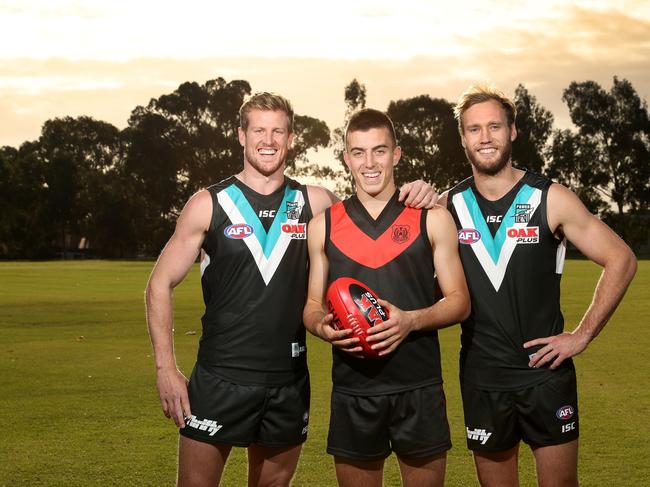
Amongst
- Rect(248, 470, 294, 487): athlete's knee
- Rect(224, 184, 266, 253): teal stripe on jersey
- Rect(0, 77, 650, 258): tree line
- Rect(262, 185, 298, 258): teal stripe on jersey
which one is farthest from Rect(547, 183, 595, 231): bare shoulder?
Rect(0, 77, 650, 258): tree line

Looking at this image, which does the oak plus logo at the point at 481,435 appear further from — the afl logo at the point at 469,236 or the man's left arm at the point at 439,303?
the afl logo at the point at 469,236

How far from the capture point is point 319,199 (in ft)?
20.3

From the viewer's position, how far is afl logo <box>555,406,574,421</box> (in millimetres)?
5905

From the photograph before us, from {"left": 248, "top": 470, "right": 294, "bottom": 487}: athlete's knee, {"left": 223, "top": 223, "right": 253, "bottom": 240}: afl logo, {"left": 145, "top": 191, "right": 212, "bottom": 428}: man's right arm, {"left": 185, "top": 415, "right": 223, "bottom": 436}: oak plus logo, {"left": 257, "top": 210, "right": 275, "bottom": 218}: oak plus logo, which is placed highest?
{"left": 257, "top": 210, "right": 275, "bottom": 218}: oak plus logo

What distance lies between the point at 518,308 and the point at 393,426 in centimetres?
114

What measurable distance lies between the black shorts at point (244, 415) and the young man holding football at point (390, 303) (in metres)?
0.32

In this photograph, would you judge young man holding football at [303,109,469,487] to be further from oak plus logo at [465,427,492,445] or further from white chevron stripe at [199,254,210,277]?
white chevron stripe at [199,254,210,277]

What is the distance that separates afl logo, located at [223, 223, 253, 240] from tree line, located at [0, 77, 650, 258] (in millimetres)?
81221

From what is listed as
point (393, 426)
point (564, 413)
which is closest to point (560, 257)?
point (564, 413)

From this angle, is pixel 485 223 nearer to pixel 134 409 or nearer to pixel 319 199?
pixel 319 199

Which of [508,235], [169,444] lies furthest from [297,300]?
[169,444]

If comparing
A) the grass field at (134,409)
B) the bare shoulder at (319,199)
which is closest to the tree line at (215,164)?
the grass field at (134,409)

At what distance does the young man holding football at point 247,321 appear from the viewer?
585cm

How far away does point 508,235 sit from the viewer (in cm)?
604
